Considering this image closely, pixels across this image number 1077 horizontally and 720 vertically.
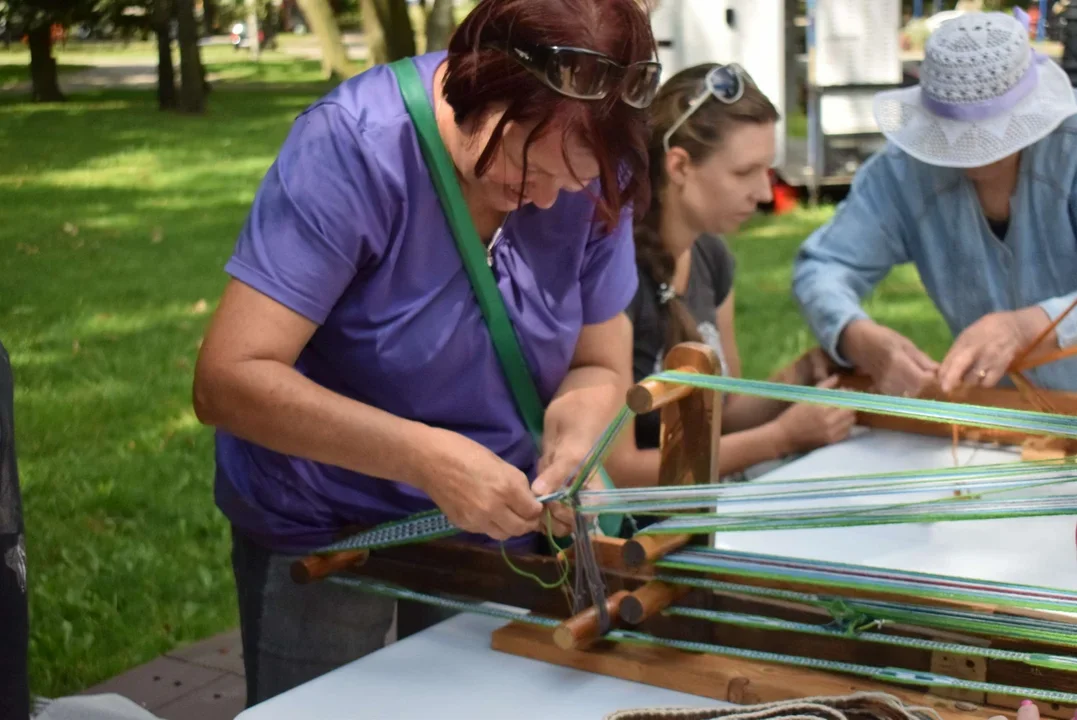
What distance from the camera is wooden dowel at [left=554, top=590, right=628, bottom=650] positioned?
1.33 meters

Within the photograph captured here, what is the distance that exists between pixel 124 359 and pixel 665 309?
325cm

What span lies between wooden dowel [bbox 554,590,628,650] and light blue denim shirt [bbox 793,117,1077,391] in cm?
106

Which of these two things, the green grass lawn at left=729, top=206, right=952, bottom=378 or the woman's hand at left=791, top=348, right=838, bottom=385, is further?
the green grass lawn at left=729, top=206, right=952, bottom=378

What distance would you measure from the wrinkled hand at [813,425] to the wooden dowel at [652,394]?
3.13 feet

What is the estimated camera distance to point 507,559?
1485 mm

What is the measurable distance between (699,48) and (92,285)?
3745 millimetres

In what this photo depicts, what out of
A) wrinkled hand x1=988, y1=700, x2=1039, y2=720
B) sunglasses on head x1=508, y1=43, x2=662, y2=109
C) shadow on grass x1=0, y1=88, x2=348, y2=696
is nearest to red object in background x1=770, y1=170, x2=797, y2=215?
shadow on grass x1=0, y1=88, x2=348, y2=696

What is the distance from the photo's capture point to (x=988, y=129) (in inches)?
84.4

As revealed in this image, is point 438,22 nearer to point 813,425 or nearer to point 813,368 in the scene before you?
point 813,368

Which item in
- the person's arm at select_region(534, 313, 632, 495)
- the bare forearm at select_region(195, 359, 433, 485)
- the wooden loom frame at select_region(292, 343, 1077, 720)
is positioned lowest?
the wooden loom frame at select_region(292, 343, 1077, 720)

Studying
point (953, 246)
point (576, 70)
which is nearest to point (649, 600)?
point (576, 70)

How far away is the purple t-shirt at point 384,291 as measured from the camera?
4.39 ft

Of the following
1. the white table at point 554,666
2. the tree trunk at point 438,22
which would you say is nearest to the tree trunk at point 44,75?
the tree trunk at point 438,22

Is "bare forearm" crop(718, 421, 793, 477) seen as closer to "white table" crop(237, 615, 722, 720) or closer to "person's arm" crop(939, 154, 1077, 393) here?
"person's arm" crop(939, 154, 1077, 393)
